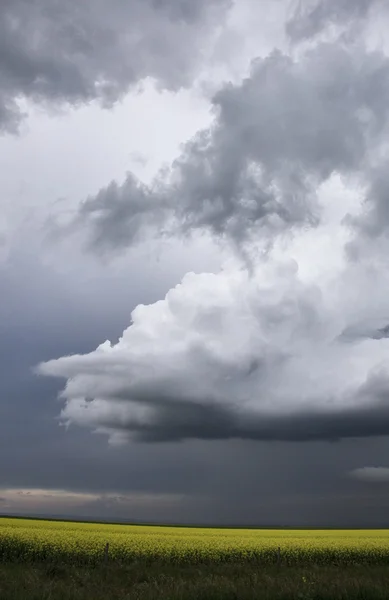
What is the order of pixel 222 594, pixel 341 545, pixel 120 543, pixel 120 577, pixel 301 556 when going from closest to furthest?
pixel 222 594, pixel 120 577, pixel 120 543, pixel 301 556, pixel 341 545

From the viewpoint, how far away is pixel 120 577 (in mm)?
17906

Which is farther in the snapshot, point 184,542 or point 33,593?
point 184,542

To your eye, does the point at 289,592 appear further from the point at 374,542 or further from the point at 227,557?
the point at 374,542

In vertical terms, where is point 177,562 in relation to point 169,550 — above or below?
below

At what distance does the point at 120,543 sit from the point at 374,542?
1777 centimetres

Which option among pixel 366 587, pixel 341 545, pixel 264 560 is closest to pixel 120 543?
pixel 264 560

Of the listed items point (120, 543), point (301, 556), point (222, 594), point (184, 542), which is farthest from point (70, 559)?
point (222, 594)

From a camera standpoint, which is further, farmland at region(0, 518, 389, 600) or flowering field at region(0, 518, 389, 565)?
flowering field at region(0, 518, 389, 565)

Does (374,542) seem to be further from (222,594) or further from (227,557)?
(222,594)

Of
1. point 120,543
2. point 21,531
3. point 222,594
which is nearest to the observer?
point 222,594

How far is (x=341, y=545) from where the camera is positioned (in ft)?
97.3

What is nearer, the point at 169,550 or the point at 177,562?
the point at 177,562

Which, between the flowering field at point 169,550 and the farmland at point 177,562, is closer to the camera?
the farmland at point 177,562

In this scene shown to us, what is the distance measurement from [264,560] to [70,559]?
10.2 meters
